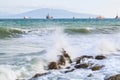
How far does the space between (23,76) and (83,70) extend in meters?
2.10

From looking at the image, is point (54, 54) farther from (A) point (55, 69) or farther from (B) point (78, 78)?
(B) point (78, 78)

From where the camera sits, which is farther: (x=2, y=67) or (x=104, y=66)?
(x=2, y=67)

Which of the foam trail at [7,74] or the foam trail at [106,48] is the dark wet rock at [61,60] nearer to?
the foam trail at [7,74]

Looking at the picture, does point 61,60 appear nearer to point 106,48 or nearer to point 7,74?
point 7,74

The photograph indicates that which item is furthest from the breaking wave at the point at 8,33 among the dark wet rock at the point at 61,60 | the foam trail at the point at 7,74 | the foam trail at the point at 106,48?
the foam trail at the point at 7,74

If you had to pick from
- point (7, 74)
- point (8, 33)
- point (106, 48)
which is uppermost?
point (7, 74)

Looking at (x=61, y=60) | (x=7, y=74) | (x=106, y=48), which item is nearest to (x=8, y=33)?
(x=106, y=48)

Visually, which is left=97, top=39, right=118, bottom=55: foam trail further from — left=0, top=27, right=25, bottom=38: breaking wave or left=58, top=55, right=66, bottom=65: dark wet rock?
left=0, top=27, right=25, bottom=38: breaking wave

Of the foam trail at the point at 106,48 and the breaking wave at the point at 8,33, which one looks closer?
the foam trail at the point at 106,48

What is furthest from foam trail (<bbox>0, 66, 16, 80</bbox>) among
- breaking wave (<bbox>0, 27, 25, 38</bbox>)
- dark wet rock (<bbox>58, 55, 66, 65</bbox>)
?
breaking wave (<bbox>0, 27, 25, 38</bbox>)

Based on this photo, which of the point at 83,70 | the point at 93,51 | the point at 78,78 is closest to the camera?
the point at 78,78

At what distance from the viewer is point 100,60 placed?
1391cm

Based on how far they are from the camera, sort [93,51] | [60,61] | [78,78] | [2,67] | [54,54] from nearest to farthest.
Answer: [78,78], [2,67], [60,61], [54,54], [93,51]

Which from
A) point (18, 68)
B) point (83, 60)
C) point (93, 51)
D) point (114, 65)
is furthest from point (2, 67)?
point (93, 51)
